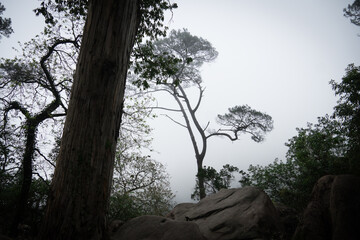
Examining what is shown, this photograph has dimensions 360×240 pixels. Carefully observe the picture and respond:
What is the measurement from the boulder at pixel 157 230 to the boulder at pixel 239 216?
1493 millimetres

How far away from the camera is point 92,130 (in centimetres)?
180

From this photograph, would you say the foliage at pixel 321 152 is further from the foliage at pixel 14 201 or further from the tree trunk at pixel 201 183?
the foliage at pixel 14 201

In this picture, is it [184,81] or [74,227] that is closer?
[74,227]

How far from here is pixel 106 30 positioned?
2.02 m

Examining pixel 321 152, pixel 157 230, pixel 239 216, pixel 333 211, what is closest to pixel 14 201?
pixel 157 230

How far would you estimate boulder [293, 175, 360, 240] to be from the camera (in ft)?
9.11

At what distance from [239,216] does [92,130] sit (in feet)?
14.5

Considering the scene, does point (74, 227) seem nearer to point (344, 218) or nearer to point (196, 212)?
point (344, 218)

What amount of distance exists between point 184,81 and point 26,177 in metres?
11.3

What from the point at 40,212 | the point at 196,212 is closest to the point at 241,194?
the point at 196,212

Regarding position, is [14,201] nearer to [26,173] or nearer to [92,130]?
[26,173]

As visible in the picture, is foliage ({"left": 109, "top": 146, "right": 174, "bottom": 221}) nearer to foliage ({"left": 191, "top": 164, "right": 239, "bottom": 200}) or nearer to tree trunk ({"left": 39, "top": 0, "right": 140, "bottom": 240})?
foliage ({"left": 191, "top": 164, "right": 239, "bottom": 200})

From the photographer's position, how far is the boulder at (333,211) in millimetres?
2775

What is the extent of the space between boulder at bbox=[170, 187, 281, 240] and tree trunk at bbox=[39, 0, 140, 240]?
353 centimetres
